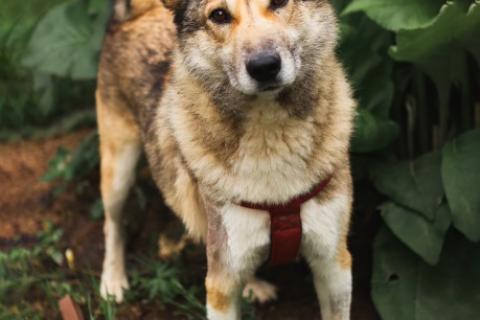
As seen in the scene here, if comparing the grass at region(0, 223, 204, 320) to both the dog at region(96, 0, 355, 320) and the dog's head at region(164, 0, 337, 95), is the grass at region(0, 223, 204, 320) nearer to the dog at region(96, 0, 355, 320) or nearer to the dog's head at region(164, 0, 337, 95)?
the dog at region(96, 0, 355, 320)

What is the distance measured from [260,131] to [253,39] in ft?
1.36

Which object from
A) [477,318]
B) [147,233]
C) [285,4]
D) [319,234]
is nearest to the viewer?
[285,4]

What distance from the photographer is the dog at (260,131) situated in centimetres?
293

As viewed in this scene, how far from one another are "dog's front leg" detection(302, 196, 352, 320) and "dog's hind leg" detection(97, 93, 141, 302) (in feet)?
4.44

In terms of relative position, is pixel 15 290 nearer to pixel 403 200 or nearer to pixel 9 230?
pixel 9 230

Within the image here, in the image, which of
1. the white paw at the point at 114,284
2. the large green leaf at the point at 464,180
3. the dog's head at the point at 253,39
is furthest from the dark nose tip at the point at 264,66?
the white paw at the point at 114,284

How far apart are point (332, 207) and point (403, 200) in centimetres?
78

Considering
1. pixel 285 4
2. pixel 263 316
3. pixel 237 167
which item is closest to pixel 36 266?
pixel 263 316

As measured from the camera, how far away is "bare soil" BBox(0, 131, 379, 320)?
4.23 metres

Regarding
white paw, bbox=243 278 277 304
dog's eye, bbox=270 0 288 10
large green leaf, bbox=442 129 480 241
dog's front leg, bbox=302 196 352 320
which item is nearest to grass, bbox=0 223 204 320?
white paw, bbox=243 278 277 304

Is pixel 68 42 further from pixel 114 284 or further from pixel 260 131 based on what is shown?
pixel 260 131

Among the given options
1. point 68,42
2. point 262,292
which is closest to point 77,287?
point 262,292

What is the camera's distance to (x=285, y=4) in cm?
297

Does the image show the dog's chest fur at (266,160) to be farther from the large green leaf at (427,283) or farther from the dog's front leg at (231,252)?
the large green leaf at (427,283)
